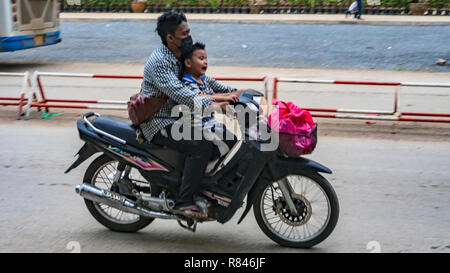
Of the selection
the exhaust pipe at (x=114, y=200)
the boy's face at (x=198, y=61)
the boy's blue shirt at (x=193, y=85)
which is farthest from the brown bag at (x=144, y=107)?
the exhaust pipe at (x=114, y=200)

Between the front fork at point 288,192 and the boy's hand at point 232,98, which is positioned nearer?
the boy's hand at point 232,98

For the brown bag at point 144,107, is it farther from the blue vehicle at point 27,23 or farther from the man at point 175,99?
the blue vehicle at point 27,23

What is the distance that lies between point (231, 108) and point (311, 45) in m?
15.2

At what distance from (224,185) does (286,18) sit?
22.3 meters

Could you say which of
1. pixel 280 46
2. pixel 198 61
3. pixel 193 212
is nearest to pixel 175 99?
pixel 198 61

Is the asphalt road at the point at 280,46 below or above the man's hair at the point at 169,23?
below

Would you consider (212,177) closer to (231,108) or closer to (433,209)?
(231,108)

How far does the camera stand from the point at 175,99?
467 cm

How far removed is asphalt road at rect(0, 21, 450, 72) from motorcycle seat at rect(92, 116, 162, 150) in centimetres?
1151

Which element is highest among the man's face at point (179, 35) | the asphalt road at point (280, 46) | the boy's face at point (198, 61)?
the man's face at point (179, 35)

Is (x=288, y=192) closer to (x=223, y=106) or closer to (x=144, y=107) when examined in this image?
(x=223, y=106)

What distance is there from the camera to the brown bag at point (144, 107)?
4844mm

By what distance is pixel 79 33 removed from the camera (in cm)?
2397
